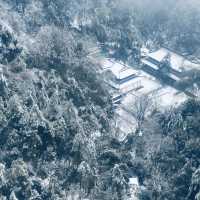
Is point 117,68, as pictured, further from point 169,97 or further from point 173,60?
point 173,60

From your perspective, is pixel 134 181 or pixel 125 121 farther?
pixel 125 121

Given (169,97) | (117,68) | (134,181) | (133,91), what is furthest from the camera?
(117,68)

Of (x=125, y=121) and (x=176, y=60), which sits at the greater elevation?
(x=176, y=60)

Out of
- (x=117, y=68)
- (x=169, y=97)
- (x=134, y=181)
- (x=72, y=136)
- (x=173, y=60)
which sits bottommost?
(x=169, y=97)

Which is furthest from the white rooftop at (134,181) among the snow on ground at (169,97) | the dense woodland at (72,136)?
the snow on ground at (169,97)

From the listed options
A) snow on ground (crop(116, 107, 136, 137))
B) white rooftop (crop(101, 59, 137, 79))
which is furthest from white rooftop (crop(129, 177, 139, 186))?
white rooftop (crop(101, 59, 137, 79))

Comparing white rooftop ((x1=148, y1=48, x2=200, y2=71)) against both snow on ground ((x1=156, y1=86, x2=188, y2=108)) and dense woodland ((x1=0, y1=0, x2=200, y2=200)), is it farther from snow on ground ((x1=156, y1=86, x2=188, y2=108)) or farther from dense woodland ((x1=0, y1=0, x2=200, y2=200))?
dense woodland ((x1=0, y1=0, x2=200, y2=200))

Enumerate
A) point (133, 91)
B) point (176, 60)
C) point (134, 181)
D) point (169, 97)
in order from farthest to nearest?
point (176, 60) → point (169, 97) → point (133, 91) → point (134, 181)

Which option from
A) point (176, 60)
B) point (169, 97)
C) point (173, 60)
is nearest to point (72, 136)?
point (169, 97)
